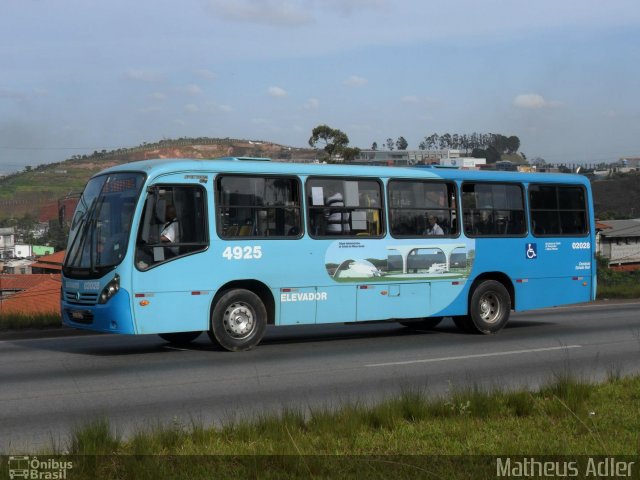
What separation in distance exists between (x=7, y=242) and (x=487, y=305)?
7018 cm

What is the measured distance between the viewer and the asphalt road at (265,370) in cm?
984

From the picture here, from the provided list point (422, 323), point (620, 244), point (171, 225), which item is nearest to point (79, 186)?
point (620, 244)

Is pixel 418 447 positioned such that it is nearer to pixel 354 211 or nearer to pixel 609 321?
pixel 354 211

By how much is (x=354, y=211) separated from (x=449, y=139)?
61.2 m

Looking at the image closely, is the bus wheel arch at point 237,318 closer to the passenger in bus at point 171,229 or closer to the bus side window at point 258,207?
the bus side window at point 258,207

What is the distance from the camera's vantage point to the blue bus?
1383 cm

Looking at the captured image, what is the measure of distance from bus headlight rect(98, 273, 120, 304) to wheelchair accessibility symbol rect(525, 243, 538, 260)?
8.52m

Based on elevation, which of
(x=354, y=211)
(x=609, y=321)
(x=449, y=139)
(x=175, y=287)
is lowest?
(x=609, y=321)

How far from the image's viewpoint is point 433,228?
Answer: 17.1 m

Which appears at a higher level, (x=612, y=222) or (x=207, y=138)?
(x=207, y=138)

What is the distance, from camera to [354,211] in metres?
16.1

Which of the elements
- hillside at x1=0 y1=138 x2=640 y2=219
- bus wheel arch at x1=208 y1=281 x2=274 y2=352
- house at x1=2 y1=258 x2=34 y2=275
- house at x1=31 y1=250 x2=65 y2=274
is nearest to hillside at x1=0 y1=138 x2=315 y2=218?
hillside at x1=0 y1=138 x2=640 y2=219

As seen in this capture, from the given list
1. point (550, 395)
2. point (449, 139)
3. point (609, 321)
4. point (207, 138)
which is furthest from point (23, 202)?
point (550, 395)

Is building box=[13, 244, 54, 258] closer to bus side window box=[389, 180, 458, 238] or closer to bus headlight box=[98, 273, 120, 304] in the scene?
bus side window box=[389, 180, 458, 238]
